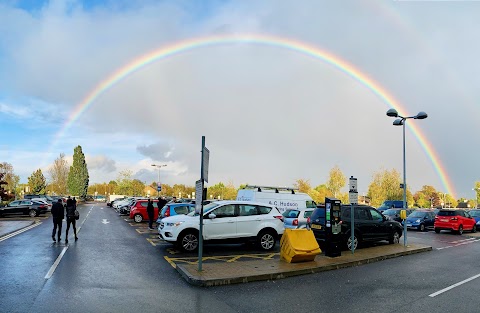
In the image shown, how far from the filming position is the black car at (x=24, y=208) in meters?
33.9

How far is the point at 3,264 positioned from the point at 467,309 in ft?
37.3

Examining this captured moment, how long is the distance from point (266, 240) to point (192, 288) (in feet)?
20.4

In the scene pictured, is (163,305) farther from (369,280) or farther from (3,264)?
(3,264)

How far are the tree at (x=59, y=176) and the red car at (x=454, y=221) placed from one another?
281 feet

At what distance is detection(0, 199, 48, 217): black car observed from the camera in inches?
1336

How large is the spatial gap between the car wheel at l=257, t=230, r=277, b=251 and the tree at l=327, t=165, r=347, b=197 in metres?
50.3

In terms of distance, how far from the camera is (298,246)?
1155 centimetres

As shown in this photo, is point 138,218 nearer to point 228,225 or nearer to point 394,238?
point 228,225

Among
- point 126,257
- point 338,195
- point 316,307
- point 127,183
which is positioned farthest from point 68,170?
point 316,307

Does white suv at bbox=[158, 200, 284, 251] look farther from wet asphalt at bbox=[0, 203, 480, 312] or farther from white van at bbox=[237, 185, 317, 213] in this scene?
white van at bbox=[237, 185, 317, 213]

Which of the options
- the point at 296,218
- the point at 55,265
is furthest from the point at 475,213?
the point at 55,265

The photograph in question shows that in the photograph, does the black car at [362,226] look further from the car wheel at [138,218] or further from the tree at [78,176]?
the tree at [78,176]

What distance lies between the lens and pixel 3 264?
10.8m

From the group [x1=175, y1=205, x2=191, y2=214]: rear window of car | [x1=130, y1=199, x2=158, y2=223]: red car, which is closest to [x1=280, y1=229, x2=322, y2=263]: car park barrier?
[x1=175, y1=205, x2=191, y2=214]: rear window of car
